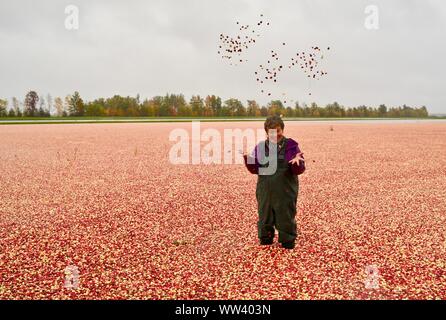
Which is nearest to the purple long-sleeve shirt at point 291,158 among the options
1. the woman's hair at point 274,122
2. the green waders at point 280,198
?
the green waders at point 280,198

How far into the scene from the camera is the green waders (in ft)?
19.7

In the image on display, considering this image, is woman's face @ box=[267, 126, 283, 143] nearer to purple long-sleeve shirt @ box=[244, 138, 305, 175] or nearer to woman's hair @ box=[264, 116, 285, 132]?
woman's hair @ box=[264, 116, 285, 132]

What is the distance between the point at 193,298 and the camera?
502 centimetres

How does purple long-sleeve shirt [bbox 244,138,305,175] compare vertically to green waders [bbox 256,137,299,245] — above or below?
above

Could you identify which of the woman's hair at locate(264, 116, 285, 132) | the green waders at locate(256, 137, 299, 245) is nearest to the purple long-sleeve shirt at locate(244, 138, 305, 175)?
the green waders at locate(256, 137, 299, 245)

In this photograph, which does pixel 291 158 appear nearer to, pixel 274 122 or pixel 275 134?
pixel 275 134

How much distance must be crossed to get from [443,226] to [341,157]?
11.4 metres

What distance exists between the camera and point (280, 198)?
605 centimetres

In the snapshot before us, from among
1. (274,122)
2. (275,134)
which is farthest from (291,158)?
(274,122)

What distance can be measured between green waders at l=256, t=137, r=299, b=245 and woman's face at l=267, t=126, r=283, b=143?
108mm

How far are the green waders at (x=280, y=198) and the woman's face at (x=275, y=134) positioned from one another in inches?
4.3
